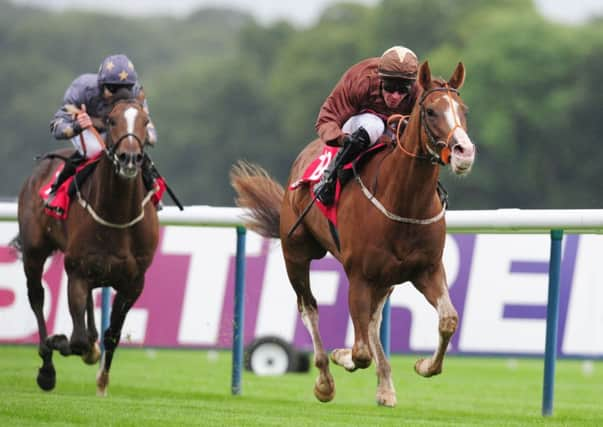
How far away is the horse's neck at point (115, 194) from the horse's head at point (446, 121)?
2345 millimetres

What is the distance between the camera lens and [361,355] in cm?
790

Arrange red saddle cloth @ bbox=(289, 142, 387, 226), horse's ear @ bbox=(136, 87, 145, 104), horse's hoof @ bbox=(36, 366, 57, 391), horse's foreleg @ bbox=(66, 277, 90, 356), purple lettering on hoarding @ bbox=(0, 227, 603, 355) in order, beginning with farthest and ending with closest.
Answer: purple lettering on hoarding @ bbox=(0, 227, 603, 355)
horse's hoof @ bbox=(36, 366, 57, 391)
horse's foreleg @ bbox=(66, 277, 90, 356)
horse's ear @ bbox=(136, 87, 145, 104)
red saddle cloth @ bbox=(289, 142, 387, 226)

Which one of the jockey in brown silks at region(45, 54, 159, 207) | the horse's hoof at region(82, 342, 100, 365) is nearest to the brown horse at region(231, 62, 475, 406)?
the jockey in brown silks at region(45, 54, 159, 207)

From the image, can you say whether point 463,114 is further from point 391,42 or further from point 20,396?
point 391,42

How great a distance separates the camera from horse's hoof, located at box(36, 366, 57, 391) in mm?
9781

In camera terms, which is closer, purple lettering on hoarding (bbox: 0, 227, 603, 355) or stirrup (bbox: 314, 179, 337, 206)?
stirrup (bbox: 314, 179, 337, 206)

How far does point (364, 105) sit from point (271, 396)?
2.64 meters

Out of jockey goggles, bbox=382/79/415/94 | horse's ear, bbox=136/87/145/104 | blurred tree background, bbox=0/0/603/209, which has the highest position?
blurred tree background, bbox=0/0/603/209

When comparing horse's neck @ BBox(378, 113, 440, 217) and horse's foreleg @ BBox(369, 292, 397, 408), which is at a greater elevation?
horse's neck @ BBox(378, 113, 440, 217)

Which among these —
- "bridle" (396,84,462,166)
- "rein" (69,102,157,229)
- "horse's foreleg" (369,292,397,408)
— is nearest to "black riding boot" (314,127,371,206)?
"bridle" (396,84,462,166)

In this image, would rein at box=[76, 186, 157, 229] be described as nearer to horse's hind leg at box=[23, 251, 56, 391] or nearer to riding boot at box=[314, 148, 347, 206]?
horse's hind leg at box=[23, 251, 56, 391]

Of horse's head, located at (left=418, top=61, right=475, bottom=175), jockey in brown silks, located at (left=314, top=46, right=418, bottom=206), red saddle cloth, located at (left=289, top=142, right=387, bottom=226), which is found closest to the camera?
horse's head, located at (left=418, top=61, right=475, bottom=175)

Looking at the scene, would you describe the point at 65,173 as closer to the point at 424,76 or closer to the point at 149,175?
the point at 149,175

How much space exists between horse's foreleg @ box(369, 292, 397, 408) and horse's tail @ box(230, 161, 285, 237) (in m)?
1.23
